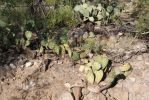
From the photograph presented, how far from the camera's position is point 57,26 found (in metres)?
3.84

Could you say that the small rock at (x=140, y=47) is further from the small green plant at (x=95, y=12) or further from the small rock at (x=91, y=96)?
the small rock at (x=91, y=96)

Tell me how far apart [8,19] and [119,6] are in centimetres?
136

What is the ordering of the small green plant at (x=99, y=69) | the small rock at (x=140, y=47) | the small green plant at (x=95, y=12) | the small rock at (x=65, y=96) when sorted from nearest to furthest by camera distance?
the small rock at (x=65, y=96), the small green plant at (x=99, y=69), the small rock at (x=140, y=47), the small green plant at (x=95, y=12)

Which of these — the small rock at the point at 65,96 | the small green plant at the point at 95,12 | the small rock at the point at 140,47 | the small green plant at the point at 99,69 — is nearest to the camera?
the small rock at the point at 65,96

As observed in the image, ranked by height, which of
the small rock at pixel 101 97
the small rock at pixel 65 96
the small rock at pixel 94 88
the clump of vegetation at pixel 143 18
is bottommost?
the small rock at pixel 101 97

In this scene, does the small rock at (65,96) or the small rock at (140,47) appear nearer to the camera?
the small rock at (65,96)

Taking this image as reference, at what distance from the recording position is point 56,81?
10.6 ft

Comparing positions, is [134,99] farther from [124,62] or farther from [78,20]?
[78,20]

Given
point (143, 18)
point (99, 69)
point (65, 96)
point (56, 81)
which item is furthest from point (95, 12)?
point (65, 96)

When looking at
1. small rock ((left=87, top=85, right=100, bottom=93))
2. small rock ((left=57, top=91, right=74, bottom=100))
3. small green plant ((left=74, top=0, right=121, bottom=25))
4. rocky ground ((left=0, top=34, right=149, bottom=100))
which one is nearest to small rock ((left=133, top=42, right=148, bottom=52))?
rocky ground ((left=0, top=34, right=149, bottom=100))

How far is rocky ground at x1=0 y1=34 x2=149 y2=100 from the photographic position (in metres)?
3.12

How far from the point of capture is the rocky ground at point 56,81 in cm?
312

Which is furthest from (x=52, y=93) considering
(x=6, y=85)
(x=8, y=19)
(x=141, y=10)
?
(x=141, y=10)

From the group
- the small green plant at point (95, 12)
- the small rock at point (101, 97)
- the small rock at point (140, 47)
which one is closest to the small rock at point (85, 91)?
the small rock at point (101, 97)
